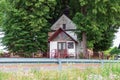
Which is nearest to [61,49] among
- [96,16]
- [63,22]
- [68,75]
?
[63,22]

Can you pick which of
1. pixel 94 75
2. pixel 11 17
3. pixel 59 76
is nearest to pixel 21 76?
pixel 59 76

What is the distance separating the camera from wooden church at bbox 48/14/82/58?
65.2m

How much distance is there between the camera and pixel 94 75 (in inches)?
342

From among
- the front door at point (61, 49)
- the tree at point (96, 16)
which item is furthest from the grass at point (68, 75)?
the front door at point (61, 49)

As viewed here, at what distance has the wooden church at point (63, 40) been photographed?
65.2 metres

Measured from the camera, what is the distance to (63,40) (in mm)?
67062

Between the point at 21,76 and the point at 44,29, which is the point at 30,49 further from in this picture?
the point at 21,76

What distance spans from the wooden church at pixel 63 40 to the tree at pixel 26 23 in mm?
6023

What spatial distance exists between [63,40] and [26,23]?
1190 cm

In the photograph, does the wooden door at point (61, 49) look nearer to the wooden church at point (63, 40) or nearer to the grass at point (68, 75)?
the wooden church at point (63, 40)

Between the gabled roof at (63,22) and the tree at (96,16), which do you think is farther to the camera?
the gabled roof at (63,22)

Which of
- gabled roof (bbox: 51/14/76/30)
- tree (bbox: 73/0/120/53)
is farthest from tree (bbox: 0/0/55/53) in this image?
gabled roof (bbox: 51/14/76/30)

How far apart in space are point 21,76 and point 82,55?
5154 centimetres

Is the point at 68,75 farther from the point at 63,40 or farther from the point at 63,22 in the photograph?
the point at 63,22
